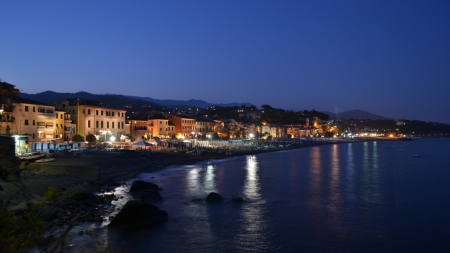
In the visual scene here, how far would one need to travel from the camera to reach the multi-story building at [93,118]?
171ft

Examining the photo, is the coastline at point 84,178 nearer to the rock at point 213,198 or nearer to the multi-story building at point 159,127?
the rock at point 213,198

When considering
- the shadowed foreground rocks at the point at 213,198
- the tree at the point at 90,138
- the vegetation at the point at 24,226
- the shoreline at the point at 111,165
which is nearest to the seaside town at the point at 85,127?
the tree at the point at 90,138

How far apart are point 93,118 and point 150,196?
34052mm

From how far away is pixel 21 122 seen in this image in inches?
1590

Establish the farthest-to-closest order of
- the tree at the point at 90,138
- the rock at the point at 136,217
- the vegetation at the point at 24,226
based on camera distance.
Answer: the tree at the point at 90,138
the rock at the point at 136,217
the vegetation at the point at 24,226

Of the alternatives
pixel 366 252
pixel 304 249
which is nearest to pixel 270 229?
pixel 304 249

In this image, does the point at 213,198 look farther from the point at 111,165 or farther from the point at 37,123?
the point at 37,123

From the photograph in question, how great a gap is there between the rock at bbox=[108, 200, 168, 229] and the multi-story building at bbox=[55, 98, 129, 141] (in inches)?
1520

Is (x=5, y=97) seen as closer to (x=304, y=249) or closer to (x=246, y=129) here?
(x=304, y=249)

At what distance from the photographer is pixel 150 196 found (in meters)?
22.9

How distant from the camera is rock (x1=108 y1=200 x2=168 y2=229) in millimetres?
15831

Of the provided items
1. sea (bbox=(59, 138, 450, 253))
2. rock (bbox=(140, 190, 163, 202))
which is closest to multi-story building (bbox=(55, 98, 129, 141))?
sea (bbox=(59, 138, 450, 253))

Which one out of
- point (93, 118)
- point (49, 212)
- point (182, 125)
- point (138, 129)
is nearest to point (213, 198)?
point (49, 212)

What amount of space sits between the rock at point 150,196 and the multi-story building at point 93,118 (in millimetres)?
32640
